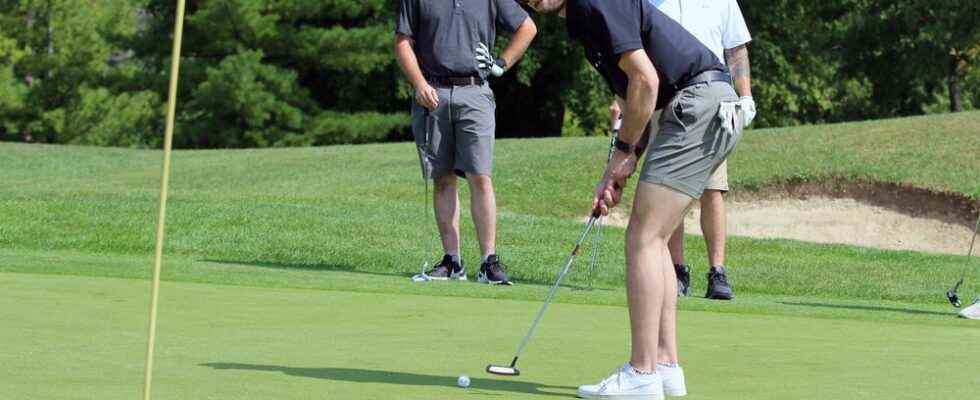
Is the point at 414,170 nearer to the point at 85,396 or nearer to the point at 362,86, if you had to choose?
the point at 85,396

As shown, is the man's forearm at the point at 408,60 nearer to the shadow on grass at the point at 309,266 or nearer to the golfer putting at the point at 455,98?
the golfer putting at the point at 455,98

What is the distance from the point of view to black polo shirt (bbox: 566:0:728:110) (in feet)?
18.2

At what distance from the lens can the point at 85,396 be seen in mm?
5145

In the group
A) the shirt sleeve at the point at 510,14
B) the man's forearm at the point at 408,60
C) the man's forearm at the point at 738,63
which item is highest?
the shirt sleeve at the point at 510,14

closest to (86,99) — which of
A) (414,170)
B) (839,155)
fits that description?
(414,170)

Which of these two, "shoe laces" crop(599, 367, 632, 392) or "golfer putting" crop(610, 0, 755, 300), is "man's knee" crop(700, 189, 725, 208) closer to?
"golfer putting" crop(610, 0, 755, 300)

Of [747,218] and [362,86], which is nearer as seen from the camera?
[747,218]

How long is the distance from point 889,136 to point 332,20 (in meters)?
31.7

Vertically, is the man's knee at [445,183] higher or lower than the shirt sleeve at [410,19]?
lower

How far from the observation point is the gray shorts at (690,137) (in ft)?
18.9

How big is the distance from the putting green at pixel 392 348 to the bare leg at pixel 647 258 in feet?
0.92

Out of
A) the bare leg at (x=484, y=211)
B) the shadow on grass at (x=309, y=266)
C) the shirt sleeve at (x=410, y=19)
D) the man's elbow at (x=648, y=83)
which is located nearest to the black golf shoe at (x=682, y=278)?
the bare leg at (x=484, y=211)

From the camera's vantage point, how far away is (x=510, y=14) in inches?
424

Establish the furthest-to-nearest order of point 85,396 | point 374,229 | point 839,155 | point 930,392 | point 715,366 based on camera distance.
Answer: point 839,155
point 374,229
point 715,366
point 930,392
point 85,396
